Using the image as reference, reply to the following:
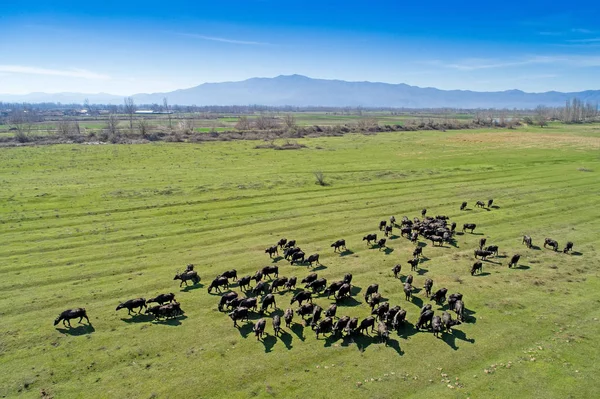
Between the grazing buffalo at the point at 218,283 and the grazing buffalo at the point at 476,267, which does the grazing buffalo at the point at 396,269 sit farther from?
the grazing buffalo at the point at 218,283

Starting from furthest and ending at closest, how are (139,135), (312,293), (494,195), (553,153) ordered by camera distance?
(139,135)
(553,153)
(494,195)
(312,293)

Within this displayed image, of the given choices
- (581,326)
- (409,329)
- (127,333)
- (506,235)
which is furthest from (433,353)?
(506,235)

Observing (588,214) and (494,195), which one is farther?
(494,195)

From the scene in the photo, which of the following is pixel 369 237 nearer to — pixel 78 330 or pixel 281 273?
pixel 281 273

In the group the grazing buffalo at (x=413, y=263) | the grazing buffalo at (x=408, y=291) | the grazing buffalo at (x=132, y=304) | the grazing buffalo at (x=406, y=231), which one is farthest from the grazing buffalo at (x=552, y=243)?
the grazing buffalo at (x=132, y=304)

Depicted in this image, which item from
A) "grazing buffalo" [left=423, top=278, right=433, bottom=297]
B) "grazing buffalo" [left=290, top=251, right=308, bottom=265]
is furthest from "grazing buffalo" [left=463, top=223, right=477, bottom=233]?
"grazing buffalo" [left=290, top=251, right=308, bottom=265]

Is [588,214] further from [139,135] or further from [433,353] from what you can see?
[139,135]
